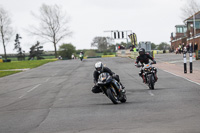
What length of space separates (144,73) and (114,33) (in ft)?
195

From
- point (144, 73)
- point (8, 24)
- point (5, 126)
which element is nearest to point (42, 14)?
point (8, 24)

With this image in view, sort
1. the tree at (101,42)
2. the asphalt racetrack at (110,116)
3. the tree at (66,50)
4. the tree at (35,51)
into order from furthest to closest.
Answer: the tree at (101,42)
the tree at (35,51)
the tree at (66,50)
the asphalt racetrack at (110,116)

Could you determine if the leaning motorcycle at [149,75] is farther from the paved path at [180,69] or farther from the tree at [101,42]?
the tree at [101,42]

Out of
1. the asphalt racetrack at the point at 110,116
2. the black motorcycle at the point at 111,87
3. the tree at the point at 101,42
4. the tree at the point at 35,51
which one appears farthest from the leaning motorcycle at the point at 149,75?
the tree at the point at 101,42

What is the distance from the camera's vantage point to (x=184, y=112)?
872cm

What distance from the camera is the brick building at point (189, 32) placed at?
66081 mm

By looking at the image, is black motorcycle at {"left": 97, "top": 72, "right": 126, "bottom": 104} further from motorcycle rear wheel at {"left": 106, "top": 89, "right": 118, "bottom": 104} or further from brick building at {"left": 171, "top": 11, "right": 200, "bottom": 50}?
brick building at {"left": 171, "top": 11, "right": 200, "bottom": 50}

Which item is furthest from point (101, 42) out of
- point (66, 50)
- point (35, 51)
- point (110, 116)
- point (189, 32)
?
point (110, 116)

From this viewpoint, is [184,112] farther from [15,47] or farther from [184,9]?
[15,47]

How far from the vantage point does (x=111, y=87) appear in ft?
36.2

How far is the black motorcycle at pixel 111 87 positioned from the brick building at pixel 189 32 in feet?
177

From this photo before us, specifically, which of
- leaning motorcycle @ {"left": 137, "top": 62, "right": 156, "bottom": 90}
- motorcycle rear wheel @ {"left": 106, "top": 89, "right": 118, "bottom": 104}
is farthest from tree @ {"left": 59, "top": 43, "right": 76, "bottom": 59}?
motorcycle rear wheel @ {"left": 106, "top": 89, "right": 118, "bottom": 104}

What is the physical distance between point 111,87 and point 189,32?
2561 inches

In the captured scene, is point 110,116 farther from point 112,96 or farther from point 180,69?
point 180,69
